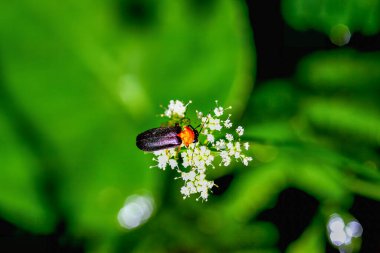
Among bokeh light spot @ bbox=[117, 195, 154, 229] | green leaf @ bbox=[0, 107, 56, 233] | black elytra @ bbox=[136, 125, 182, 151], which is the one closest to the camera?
black elytra @ bbox=[136, 125, 182, 151]

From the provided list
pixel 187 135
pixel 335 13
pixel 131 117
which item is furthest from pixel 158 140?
pixel 335 13

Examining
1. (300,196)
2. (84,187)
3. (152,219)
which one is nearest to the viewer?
(84,187)

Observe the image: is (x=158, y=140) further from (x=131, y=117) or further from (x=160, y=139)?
(x=131, y=117)

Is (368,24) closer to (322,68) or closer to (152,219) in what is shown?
(322,68)

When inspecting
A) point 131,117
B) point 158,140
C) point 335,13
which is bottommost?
point 158,140

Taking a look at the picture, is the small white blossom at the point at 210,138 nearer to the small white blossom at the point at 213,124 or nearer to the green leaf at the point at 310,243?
the small white blossom at the point at 213,124

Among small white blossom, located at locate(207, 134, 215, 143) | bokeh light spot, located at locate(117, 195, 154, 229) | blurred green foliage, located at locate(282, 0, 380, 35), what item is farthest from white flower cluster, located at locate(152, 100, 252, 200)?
blurred green foliage, located at locate(282, 0, 380, 35)

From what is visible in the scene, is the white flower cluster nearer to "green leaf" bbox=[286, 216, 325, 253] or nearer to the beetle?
the beetle

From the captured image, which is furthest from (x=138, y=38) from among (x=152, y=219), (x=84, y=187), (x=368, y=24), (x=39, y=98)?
(x=368, y=24)

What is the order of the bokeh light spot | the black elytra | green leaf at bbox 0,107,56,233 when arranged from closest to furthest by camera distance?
the black elytra → green leaf at bbox 0,107,56,233 → the bokeh light spot
